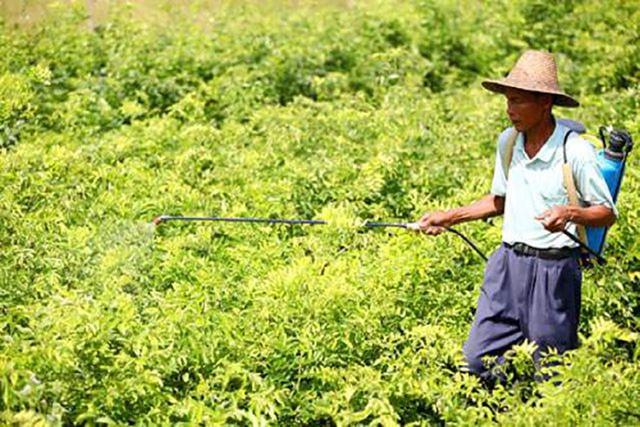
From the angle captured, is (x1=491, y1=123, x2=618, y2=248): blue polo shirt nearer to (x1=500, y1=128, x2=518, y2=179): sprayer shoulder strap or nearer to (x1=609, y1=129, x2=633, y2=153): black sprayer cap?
(x1=500, y1=128, x2=518, y2=179): sprayer shoulder strap

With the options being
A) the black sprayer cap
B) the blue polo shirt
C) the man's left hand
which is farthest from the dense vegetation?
the black sprayer cap

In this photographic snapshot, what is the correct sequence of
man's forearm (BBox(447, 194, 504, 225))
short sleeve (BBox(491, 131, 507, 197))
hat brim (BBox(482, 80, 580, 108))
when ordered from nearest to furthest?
hat brim (BBox(482, 80, 580, 108)), short sleeve (BBox(491, 131, 507, 197)), man's forearm (BBox(447, 194, 504, 225))

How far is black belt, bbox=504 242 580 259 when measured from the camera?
181 inches

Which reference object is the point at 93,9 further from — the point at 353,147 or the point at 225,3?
the point at 353,147

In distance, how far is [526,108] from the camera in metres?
4.56

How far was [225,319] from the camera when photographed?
190 inches

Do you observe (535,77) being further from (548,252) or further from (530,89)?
(548,252)

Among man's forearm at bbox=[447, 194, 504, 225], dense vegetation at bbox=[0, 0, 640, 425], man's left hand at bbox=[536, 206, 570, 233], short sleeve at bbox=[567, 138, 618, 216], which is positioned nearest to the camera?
dense vegetation at bbox=[0, 0, 640, 425]

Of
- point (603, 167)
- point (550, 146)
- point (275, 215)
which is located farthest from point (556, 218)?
point (275, 215)

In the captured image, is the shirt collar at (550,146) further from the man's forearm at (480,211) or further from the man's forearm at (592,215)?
the man's forearm at (480,211)

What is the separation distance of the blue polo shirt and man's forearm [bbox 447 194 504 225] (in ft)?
0.62

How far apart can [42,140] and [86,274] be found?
2768 millimetres

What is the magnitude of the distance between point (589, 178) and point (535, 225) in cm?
39

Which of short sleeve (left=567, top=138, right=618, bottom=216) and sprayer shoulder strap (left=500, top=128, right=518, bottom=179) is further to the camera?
sprayer shoulder strap (left=500, top=128, right=518, bottom=179)
